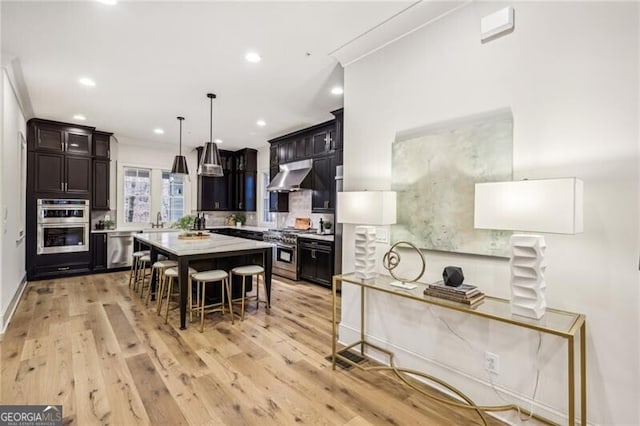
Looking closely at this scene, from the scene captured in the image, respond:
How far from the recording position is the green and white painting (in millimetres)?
1971

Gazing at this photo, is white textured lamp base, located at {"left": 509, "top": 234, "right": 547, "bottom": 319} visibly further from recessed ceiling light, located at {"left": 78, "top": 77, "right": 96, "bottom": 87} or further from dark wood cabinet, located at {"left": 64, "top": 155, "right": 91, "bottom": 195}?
dark wood cabinet, located at {"left": 64, "top": 155, "right": 91, "bottom": 195}

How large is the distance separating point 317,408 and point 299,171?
14.3ft

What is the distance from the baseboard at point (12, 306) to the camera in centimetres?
323

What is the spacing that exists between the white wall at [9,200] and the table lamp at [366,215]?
357 cm

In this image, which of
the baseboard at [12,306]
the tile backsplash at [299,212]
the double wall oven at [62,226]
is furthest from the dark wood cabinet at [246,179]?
the baseboard at [12,306]

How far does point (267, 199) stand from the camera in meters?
7.63

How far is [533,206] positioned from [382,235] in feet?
4.17

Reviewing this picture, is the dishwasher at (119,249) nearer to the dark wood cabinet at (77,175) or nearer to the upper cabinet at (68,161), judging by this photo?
the upper cabinet at (68,161)

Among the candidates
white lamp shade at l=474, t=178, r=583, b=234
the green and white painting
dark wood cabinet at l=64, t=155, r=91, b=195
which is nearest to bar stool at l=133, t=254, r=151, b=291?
dark wood cabinet at l=64, t=155, r=91, b=195

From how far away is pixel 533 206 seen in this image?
1.54 m

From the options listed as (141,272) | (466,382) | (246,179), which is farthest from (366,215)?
(246,179)

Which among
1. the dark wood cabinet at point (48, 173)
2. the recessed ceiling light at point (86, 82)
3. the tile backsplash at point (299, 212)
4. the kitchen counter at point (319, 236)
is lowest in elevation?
the kitchen counter at point (319, 236)

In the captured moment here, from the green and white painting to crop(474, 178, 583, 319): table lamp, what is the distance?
1.06 ft

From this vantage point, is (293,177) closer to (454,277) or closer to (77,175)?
(77,175)
